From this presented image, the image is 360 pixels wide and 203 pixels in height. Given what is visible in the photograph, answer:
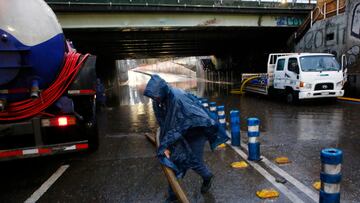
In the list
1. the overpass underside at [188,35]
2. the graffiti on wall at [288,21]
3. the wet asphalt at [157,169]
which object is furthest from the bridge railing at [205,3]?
the wet asphalt at [157,169]

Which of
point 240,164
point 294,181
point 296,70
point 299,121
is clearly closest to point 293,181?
point 294,181

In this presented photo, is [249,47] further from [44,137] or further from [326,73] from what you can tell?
[44,137]

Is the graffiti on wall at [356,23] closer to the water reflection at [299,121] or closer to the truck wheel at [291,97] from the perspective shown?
the water reflection at [299,121]

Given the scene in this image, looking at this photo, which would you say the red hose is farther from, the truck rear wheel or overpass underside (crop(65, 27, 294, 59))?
overpass underside (crop(65, 27, 294, 59))

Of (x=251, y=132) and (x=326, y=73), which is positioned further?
(x=326, y=73)

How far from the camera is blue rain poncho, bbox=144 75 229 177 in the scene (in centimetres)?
353

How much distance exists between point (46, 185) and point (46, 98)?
1.41 meters

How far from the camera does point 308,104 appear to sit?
12977mm

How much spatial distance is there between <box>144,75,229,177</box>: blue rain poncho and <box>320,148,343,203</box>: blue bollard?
1.34m

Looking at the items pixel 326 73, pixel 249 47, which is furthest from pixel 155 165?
pixel 249 47

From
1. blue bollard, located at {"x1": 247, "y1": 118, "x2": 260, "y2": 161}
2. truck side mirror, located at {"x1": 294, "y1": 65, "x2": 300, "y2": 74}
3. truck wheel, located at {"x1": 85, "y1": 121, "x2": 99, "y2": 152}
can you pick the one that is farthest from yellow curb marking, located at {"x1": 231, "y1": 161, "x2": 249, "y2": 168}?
truck side mirror, located at {"x1": 294, "y1": 65, "x2": 300, "y2": 74}

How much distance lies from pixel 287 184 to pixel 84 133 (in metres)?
3.70

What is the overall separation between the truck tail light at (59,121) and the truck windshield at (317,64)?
10016mm

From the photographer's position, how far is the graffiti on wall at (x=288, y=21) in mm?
20719
